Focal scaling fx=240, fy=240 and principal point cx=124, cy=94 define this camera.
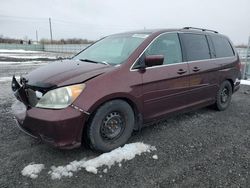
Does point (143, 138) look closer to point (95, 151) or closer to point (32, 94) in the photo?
point (95, 151)

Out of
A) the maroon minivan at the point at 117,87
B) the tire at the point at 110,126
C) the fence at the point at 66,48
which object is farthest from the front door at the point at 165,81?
the fence at the point at 66,48

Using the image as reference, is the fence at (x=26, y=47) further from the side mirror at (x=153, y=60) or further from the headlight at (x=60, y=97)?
the headlight at (x=60, y=97)

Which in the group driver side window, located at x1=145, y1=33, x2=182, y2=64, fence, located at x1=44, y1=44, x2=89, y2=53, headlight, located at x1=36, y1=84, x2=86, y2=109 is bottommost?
headlight, located at x1=36, y1=84, x2=86, y2=109

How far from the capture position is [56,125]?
2746 mm

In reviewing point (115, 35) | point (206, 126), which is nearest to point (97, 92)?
point (115, 35)

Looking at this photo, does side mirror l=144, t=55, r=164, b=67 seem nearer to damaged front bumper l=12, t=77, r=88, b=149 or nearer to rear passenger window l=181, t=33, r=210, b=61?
rear passenger window l=181, t=33, r=210, b=61

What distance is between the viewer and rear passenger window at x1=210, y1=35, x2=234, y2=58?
505 centimetres

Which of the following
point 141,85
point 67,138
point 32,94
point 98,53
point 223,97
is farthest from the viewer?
point 223,97

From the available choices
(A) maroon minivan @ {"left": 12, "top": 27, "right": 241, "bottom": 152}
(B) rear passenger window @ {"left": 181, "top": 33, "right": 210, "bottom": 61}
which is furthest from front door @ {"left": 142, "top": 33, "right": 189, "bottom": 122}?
(B) rear passenger window @ {"left": 181, "top": 33, "right": 210, "bottom": 61}

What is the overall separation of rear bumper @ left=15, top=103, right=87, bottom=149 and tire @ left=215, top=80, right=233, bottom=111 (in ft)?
11.2

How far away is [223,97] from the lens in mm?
5383

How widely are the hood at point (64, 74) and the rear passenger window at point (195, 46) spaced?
1713 mm

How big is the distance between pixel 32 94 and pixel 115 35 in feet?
6.78

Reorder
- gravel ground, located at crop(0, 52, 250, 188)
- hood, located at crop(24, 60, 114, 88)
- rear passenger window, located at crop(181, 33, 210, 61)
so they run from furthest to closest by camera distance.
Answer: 1. rear passenger window, located at crop(181, 33, 210, 61)
2. hood, located at crop(24, 60, 114, 88)
3. gravel ground, located at crop(0, 52, 250, 188)
